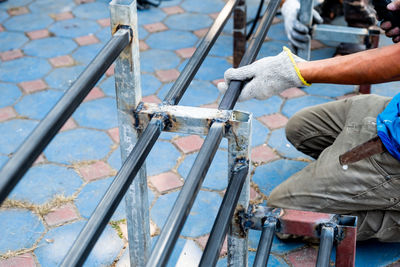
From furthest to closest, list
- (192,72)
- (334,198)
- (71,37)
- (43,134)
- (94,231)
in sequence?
1. (71,37)
2. (334,198)
3. (192,72)
4. (94,231)
5. (43,134)

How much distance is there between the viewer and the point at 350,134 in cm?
230

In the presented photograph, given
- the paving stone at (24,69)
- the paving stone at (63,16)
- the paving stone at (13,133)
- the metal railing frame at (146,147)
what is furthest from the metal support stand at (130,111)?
the paving stone at (63,16)

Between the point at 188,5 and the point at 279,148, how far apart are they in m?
2.17

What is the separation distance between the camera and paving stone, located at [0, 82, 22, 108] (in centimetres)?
335

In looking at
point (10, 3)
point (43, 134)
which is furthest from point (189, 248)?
point (10, 3)

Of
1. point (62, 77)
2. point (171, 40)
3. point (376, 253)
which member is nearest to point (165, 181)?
point (376, 253)

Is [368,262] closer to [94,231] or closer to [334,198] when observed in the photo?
[334,198]

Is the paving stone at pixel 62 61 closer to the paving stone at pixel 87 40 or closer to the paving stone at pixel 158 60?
the paving stone at pixel 87 40

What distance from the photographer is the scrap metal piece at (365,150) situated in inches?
83.4

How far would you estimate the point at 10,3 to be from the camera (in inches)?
184

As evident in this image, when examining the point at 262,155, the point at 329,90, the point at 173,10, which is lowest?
the point at 262,155

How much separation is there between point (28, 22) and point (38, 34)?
27 centimetres

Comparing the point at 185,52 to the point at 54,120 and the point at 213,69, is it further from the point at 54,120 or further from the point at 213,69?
the point at 54,120

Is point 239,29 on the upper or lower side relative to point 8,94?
upper
